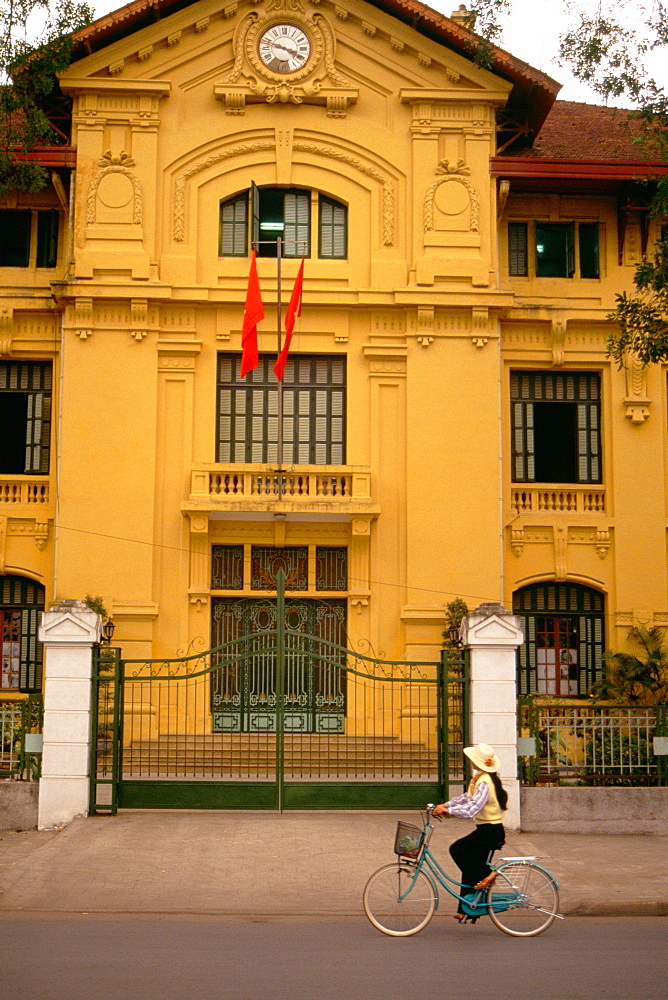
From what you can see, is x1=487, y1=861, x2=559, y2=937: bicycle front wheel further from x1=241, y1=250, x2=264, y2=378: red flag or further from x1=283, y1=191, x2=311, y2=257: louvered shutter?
x1=283, y1=191, x2=311, y2=257: louvered shutter

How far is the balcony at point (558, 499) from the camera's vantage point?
2338cm

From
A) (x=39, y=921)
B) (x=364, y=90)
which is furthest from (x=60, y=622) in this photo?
(x=364, y=90)

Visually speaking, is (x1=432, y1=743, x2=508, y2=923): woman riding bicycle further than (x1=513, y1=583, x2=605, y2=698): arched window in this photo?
No

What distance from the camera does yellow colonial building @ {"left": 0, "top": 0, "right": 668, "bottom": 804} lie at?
2236cm

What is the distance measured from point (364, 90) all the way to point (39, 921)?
17.6m

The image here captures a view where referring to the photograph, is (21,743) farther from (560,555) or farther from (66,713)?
(560,555)

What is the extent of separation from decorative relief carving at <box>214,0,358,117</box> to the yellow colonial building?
0.05 m

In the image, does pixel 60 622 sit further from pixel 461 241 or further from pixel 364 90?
pixel 364 90

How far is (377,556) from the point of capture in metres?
22.5

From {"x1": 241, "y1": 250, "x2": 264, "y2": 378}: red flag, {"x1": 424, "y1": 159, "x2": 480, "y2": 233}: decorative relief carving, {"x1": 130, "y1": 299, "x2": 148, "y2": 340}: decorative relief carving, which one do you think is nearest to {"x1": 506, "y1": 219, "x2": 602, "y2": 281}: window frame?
{"x1": 424, "y1": 159, "x2": 480, "y2": 233}: decorative relief carving

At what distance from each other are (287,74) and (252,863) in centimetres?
1595

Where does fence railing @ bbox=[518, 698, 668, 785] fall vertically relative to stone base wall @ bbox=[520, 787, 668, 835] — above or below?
above

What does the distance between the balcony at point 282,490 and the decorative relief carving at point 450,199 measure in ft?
16.5

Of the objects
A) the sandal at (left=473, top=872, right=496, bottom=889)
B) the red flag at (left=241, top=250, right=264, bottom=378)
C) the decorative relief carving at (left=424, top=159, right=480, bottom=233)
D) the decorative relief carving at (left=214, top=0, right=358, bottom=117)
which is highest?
the decorative relief carving at (left=214, top=0, right=358, bottom=117)
